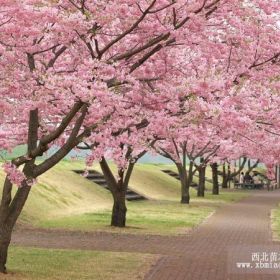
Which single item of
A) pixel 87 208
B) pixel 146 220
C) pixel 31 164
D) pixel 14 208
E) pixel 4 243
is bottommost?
pixel 87 208

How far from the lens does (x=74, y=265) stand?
44.2 feet

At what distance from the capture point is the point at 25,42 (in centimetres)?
1114

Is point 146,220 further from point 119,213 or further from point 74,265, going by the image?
point 74,265

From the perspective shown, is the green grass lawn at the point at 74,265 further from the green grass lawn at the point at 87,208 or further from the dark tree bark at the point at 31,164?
the green grass lawn at the point at 87,208

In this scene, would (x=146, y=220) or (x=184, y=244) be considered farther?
(x=146, y=220)

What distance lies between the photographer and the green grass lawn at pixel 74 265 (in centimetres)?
1219

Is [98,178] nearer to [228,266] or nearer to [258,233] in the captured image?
[258,233]

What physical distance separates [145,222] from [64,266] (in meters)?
11.3

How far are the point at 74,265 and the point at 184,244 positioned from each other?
5143mm

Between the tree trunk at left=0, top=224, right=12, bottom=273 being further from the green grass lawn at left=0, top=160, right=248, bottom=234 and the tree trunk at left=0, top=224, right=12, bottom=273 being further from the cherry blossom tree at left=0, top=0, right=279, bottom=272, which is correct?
the green grass lawn at left=0, top=160, right=248, bottom=234

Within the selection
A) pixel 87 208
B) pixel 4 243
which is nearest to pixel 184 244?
pixel 4 243

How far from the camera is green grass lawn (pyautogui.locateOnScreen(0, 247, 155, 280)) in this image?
480 inches

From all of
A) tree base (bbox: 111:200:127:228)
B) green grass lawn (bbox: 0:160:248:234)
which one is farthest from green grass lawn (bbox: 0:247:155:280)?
tree base (bbox: 111:200:127:228)

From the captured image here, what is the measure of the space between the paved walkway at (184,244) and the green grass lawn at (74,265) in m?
0.53
